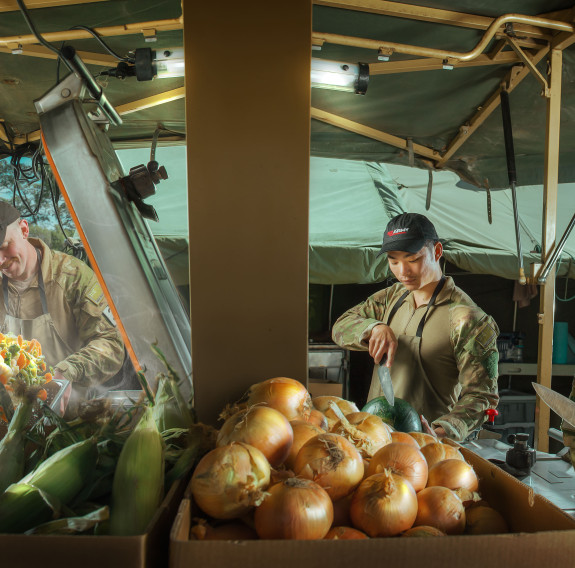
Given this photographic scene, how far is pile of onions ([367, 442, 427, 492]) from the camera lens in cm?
87

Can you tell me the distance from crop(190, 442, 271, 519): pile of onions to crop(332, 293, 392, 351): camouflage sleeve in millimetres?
1860

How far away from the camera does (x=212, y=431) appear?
1051 millimetres

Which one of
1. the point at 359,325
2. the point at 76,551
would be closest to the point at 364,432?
the point at 76,551

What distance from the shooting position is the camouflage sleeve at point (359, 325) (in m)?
Answer: 2.67

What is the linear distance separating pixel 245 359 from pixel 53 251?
5.02ft

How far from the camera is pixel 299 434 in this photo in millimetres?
952

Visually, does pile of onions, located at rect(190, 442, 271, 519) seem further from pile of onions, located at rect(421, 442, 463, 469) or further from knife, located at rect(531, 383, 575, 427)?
knife, located at rect(531, 383, 575, 427)

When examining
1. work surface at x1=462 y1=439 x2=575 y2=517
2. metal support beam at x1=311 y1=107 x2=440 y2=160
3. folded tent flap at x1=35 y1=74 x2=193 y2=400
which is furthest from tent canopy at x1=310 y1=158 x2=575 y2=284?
folded tent flap at x1=35 y1=74 x2=193 y2=400

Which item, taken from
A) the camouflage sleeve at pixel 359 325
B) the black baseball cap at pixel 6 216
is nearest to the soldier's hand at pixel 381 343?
the camouflage sleeve at pixel 359 325

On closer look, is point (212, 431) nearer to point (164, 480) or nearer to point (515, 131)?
point (164, 480)

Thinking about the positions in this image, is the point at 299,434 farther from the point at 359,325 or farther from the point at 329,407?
the point at 359,325

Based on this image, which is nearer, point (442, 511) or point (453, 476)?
point (442, 511)

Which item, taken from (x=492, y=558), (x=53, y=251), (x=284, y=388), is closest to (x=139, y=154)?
(x=53, y=251)

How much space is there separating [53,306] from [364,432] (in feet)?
5.98
